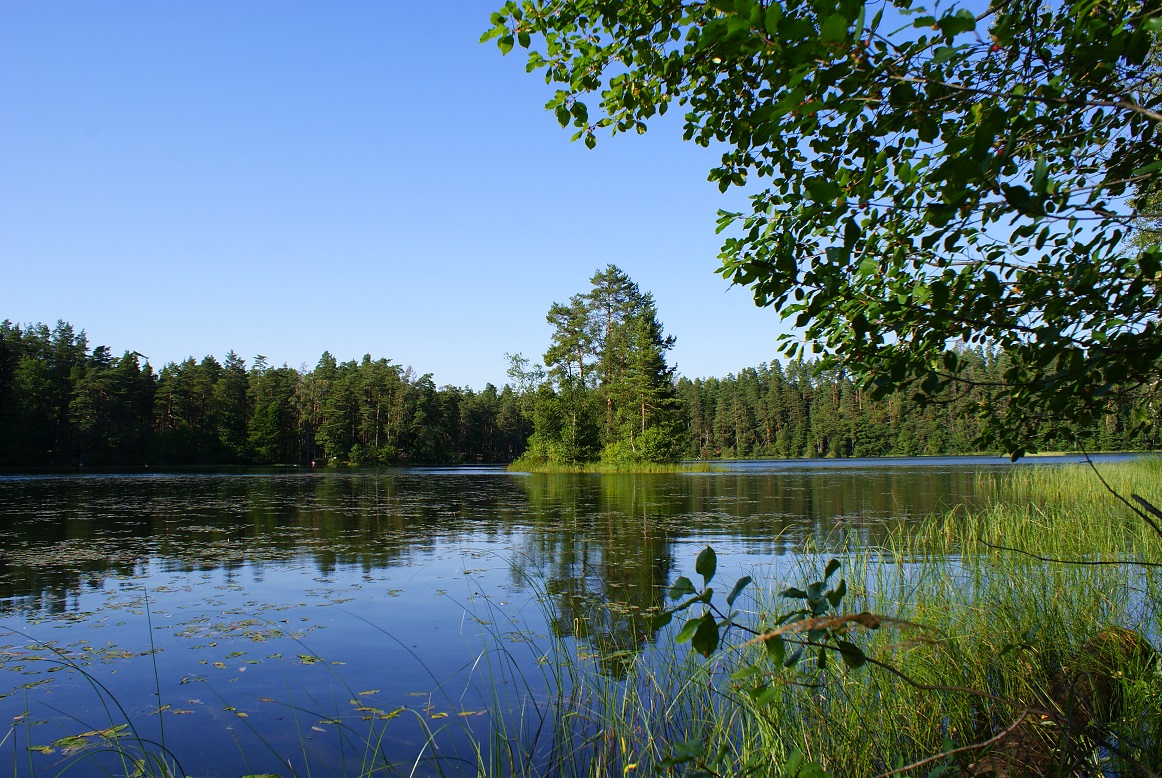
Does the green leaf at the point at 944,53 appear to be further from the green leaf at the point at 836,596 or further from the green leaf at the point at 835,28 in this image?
the green leaf at the point at 836,596

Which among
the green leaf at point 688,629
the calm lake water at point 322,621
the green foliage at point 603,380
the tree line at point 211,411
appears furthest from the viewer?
the tree line at point 211,411

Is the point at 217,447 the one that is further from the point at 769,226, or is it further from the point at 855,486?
the point at 769,226

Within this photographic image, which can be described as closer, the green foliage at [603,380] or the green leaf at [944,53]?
the green leaf at [944,53]

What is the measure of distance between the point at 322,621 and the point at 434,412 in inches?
2670

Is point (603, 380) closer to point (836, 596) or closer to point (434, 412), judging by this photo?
point (434, 412)

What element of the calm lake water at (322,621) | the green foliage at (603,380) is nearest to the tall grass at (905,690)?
the calm lake water at (322,621)

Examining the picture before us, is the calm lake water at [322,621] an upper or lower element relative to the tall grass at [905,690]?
lower

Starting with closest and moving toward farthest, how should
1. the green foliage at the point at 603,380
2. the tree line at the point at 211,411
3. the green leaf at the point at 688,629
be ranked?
the green leaf at the point at 688,629 → the green foliage at the point at 603,380 → the tree line at the point at 211,411

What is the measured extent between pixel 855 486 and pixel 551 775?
22.4m

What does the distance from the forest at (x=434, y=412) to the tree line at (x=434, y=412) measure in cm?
14

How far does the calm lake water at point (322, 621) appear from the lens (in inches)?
158

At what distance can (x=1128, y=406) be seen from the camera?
2906 mm

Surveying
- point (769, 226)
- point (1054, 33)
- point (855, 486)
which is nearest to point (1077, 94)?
point (1054, 33)

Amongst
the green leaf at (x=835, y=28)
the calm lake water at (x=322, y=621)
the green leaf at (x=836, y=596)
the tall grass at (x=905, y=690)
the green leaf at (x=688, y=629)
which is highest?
the green leaf at (x=835, y=28)
